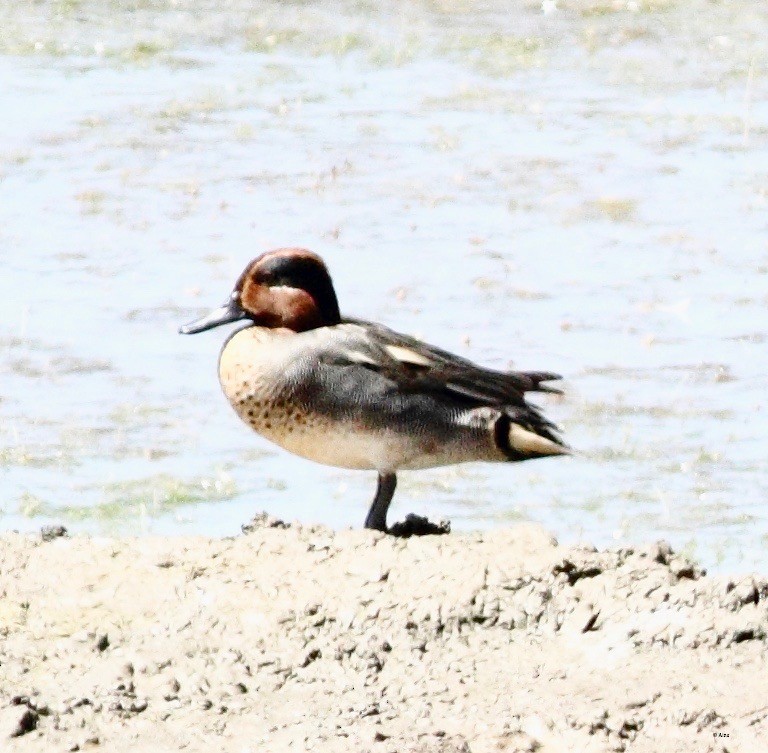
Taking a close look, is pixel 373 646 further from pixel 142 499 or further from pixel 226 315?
pixel 142 499

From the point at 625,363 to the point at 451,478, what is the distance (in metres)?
1.68

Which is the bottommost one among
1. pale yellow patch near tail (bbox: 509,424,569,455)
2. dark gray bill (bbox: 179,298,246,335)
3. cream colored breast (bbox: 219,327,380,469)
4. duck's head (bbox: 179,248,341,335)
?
pale yellow patch near tail (bbox: 509,424,569,455)

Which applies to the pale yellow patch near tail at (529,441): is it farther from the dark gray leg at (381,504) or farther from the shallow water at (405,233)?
the shallow water at (405,233)

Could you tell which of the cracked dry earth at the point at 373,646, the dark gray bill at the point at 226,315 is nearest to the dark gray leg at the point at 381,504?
the cracked dry earth at the point at 373,646

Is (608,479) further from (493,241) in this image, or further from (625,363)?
(493,241)

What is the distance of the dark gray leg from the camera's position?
19.7 feet

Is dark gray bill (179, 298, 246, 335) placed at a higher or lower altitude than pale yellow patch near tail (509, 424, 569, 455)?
higher

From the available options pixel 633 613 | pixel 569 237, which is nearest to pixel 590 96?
pixel 569 237

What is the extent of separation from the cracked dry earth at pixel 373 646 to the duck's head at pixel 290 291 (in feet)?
2.02

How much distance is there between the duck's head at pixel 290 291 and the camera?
5.98m

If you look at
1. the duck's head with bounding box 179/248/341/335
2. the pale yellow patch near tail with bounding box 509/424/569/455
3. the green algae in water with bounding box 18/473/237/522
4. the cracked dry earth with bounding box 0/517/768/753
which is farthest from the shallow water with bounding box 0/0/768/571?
the cracked dry earth with bounding box 0/517/768/753

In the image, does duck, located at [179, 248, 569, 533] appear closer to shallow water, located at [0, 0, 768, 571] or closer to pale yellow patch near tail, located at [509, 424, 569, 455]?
pale yellow patch near tail, located at [509, 424, 569, 455]

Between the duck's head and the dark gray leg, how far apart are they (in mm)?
446

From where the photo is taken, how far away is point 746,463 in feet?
25.6
